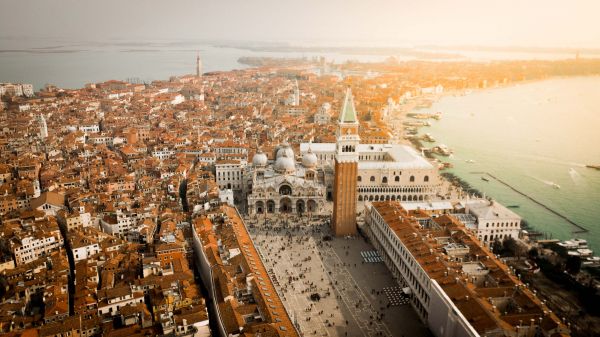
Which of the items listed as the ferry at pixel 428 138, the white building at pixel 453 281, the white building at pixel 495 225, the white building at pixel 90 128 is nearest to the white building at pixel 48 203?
the white building at pixel 453 281

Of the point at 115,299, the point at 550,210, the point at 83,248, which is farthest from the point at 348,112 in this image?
the point at 550,210

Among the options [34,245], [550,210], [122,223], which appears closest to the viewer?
[34,245]

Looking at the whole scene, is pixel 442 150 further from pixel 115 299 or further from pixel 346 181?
pixel 115 299

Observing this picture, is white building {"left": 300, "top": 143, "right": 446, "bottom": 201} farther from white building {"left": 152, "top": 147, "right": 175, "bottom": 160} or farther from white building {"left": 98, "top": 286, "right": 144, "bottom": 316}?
white building {"left": 98, "top": 286, "right": 144, "bottom": 316}

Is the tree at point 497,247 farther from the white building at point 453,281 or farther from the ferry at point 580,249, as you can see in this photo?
the ferry at point 580,249

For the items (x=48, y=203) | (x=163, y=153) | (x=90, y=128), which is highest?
(x=90, y=128)

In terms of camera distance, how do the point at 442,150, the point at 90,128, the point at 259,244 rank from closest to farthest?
the point at 259,244 < the point at 442,150 < the point at 90,128

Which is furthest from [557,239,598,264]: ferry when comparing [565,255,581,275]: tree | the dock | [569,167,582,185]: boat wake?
[569,167,582,185]: boat wake
